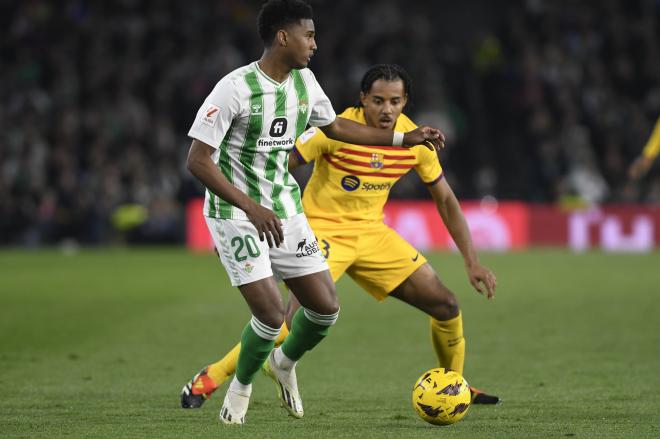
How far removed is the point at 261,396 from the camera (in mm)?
7438

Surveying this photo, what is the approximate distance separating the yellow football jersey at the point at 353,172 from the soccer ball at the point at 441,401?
141 centimetres

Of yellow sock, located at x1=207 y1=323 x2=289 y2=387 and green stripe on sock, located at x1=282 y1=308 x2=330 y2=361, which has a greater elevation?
green stripe on sock, located at x1=282 y1=308 x2=330 y2=361

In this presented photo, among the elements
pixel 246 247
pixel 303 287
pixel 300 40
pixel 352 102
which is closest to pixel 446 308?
pixel 303 287

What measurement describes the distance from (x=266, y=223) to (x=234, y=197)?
0.20 metres

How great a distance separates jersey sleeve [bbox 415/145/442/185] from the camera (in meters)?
7.15

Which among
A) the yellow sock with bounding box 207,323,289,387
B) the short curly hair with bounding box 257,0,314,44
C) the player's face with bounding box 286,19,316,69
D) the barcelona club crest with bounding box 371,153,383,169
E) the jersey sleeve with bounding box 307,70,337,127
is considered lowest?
the yellow sock with bounding box 207,323,289,387

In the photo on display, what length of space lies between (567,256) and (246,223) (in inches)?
596

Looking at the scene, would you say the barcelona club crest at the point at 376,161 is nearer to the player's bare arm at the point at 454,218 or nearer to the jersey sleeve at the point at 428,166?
the jersey sleeve at the point at 428,166

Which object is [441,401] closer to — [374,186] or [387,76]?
[374,186]

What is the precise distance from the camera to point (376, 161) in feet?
23.9

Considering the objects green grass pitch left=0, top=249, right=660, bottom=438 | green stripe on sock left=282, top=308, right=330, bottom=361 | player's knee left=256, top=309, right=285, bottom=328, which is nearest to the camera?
A: player's knee left=256, top=309, right=285, bottom=328

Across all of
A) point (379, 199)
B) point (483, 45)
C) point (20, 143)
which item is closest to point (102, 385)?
point (379, 199)

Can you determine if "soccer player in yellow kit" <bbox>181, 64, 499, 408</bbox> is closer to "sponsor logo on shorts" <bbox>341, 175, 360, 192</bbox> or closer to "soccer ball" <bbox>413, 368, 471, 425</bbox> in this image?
"sponsor logo on shorts" <bbox>341, 175, 360, 192</bbox>

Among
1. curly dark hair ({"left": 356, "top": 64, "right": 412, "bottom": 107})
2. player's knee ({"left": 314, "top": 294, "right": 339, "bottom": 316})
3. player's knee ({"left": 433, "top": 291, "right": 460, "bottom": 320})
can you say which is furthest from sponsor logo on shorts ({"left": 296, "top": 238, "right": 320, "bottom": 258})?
curly dark hair ({"left": 356, "top": 64, "right": 412, "bottom": 107})
